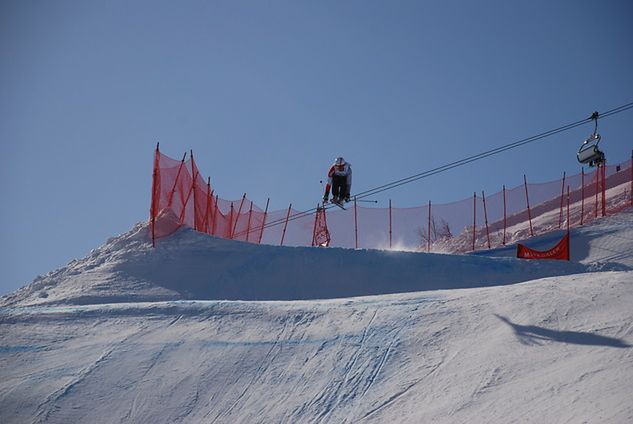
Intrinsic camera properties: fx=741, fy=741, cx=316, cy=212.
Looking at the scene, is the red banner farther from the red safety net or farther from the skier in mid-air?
the skier in mid-air

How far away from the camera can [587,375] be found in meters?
6.01

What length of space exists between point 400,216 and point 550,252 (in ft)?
39.6

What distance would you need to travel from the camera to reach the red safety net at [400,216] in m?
16.7

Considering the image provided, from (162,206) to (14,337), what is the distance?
705 centimetres

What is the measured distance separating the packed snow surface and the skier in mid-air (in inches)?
221

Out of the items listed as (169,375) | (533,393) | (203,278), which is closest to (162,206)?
(203,278)

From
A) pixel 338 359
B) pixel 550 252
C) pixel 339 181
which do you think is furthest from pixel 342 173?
pixel 338 359

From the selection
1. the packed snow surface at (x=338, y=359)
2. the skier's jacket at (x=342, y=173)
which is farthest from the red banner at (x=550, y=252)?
the packed snow surface at (x=338, y=359)

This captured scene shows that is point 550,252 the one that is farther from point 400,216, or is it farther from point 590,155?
point 400,216

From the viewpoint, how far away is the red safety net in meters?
16.7

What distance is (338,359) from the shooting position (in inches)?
302

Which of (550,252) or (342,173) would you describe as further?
(550,252)

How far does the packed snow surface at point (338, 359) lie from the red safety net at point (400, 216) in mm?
6443

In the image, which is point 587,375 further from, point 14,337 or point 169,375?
point 14,337
